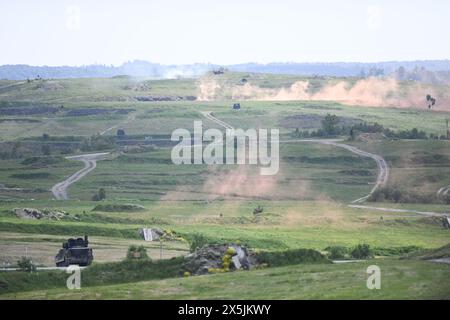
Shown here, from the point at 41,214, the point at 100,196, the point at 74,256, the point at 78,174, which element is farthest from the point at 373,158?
the point at 74,256

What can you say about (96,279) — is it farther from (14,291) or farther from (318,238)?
(318,238)

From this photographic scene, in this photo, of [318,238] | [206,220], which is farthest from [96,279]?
[206,220]

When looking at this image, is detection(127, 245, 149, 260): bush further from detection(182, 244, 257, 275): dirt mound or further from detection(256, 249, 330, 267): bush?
detection(256, 249, 330, 267): bush

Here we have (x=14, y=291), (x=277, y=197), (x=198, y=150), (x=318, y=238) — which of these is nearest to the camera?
(x=14, y=291)

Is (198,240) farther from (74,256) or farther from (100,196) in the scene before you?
(100,196)

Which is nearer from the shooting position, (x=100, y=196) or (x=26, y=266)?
(x=26, y=266)

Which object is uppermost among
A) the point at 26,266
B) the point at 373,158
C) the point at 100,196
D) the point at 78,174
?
the point at 26,266

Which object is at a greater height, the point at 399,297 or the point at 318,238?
the point at 399,297
